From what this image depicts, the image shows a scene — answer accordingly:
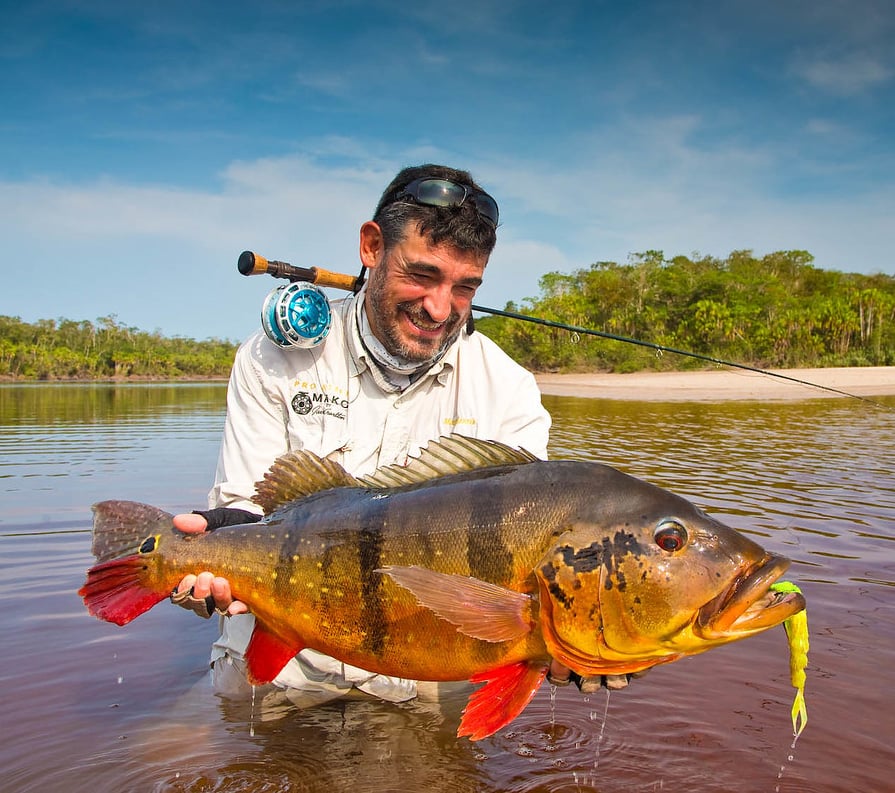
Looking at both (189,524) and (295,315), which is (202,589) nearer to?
(189,524)

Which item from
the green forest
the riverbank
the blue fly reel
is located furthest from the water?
the green forest

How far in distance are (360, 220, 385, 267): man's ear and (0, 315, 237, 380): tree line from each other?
8272 centimetres

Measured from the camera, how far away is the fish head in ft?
7.11

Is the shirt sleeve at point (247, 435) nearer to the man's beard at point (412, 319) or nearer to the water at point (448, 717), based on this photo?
the man's beard at point (412, 319)

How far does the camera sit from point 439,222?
11.6ft

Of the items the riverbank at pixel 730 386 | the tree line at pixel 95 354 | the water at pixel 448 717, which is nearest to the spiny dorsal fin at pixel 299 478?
the water at pixel 448 717

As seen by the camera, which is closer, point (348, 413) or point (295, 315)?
point (295, 315)

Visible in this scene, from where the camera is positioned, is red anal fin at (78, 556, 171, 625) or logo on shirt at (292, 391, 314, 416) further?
logo on shirt at (292, 391, 314, 416)

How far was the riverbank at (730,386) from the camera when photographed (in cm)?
3070

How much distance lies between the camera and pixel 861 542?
23.4 feet

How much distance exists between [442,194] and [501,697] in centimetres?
224

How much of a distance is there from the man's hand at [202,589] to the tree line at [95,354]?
273 feet

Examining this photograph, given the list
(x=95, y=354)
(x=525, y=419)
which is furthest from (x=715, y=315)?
(x=95, y=354)

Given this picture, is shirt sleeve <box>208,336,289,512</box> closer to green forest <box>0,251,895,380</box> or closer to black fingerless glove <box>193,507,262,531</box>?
black fingerless glove <box>193,507,262,531</box>
